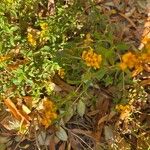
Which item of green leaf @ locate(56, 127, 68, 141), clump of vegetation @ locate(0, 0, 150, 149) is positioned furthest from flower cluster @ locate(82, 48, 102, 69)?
green leaf @ locate(56, 127, 68, 141)

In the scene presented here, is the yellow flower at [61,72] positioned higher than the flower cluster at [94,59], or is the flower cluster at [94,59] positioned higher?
the flower cluster at [94,59]

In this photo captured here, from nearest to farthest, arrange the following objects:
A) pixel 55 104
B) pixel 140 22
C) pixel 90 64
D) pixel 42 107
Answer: pixel 90 64 < pixel 55 104 < pixel 42 107 < pixel 140 22

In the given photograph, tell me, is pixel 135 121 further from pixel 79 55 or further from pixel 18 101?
pixel 18 101

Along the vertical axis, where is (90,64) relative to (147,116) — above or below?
above

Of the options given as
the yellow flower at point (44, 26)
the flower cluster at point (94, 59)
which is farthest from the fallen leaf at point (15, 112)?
the flower cluster at point (94, 59)

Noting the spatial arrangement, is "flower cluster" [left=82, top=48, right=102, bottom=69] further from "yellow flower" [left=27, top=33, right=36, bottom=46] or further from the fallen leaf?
the fallen leaf

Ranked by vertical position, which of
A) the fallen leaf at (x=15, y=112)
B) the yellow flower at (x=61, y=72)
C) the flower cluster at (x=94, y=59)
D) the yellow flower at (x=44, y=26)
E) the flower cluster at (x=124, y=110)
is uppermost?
the yellow flower at (x=44, y=26)

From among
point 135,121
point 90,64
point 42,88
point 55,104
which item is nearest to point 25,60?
point 42,88

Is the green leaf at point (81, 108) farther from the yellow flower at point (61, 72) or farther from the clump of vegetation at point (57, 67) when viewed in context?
the yellow flower at point (61, 72)
